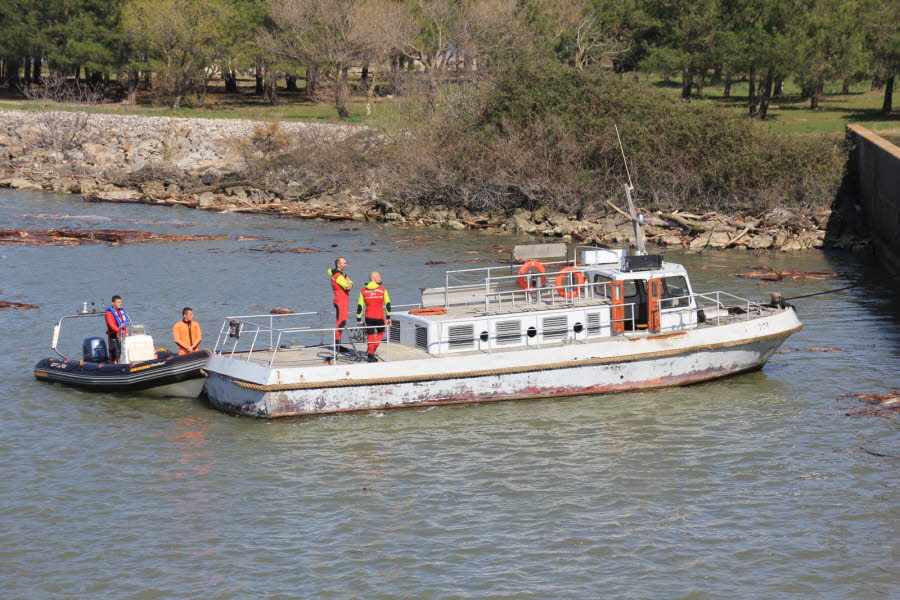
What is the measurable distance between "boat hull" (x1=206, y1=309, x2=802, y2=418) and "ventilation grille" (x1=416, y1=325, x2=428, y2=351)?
29.6 inches

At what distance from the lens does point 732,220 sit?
41.3 metres

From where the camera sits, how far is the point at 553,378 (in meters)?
20.2

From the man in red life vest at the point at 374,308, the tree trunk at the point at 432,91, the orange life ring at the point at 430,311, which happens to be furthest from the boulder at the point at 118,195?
the man in red life vest at the point at 374,308

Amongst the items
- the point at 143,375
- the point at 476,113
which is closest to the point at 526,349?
the point at 143,375

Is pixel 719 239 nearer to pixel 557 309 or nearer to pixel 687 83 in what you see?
pixel 557 309

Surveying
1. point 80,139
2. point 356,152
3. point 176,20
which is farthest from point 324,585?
point 176,20

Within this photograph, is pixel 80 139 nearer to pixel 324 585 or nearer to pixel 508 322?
pixel 508 322

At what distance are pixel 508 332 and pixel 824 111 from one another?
47908mm

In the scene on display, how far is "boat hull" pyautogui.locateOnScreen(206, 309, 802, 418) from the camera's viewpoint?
18984 mm

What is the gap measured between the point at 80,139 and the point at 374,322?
47734 mm

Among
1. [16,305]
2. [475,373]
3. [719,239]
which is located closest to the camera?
[475,373]

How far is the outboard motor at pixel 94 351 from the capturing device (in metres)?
21.0

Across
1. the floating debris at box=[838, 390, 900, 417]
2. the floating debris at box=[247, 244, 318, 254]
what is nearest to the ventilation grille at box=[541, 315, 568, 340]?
the floating debris at box=[838, 390, 900, 417]

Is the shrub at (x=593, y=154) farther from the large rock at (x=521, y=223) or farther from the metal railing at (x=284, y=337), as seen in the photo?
the metal railing at (x=284, y=337)
